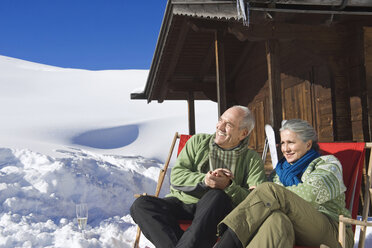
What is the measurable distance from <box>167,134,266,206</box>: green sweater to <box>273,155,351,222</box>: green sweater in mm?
401

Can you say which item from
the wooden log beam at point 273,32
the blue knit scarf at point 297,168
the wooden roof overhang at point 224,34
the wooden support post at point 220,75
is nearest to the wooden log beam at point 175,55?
the wooden roof overhang at point 224,34

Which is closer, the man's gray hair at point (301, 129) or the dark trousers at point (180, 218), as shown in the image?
the dark trousers at point (180, 218)

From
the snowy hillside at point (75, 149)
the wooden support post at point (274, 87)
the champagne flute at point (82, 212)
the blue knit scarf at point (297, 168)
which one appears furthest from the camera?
the snowy hillside at point (75, 149)

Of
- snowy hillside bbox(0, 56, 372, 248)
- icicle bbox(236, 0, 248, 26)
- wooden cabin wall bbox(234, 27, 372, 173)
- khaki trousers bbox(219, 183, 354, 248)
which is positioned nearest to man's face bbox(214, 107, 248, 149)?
khaki trousers bbox(219, 183, 354, 248)

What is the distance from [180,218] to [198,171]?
1.29 feet

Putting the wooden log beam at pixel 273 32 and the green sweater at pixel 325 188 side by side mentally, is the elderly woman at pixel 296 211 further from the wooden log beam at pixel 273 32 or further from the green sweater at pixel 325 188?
the wooden log beam at pixel 273 32

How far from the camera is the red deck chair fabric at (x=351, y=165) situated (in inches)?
142

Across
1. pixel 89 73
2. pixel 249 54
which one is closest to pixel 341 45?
pixel 249 54

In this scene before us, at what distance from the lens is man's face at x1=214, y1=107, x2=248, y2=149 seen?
11.0ft

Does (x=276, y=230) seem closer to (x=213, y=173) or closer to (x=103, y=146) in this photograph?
(x=213, y=173)

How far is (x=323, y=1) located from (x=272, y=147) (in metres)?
1.70

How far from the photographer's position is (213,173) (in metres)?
3.02

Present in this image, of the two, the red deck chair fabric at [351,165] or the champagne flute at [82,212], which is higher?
the red deck chair fabric at [351,165]

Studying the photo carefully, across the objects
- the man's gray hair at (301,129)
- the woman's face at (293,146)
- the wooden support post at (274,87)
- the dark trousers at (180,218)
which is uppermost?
the wooden support post at (274,87)
